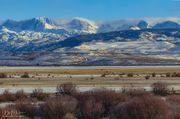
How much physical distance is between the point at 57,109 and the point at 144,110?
5564 millimetres

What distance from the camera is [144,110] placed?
26.9m

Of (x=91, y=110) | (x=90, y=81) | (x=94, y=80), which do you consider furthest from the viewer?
(x=94, y=80)

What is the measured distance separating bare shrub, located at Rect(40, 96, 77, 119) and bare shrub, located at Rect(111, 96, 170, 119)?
11.0 ft

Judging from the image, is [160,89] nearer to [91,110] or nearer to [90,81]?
[91,110]

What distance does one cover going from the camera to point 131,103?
92.3 ft

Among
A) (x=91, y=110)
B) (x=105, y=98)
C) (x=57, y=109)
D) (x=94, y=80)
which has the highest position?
(x=105, y=98)

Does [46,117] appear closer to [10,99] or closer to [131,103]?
[131,103]

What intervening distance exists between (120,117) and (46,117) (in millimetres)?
4700

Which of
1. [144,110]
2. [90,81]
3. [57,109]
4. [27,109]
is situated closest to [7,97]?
[27,109]

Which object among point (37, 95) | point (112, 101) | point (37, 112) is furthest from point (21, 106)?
point (37, 95)

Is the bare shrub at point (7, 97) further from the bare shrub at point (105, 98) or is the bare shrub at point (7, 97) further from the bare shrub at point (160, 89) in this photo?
the bare shrub at point (160, 89)

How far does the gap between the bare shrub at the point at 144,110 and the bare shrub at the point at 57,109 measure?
11.0 ft

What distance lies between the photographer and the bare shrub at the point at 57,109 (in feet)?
96.4

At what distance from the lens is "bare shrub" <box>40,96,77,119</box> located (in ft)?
96.4
